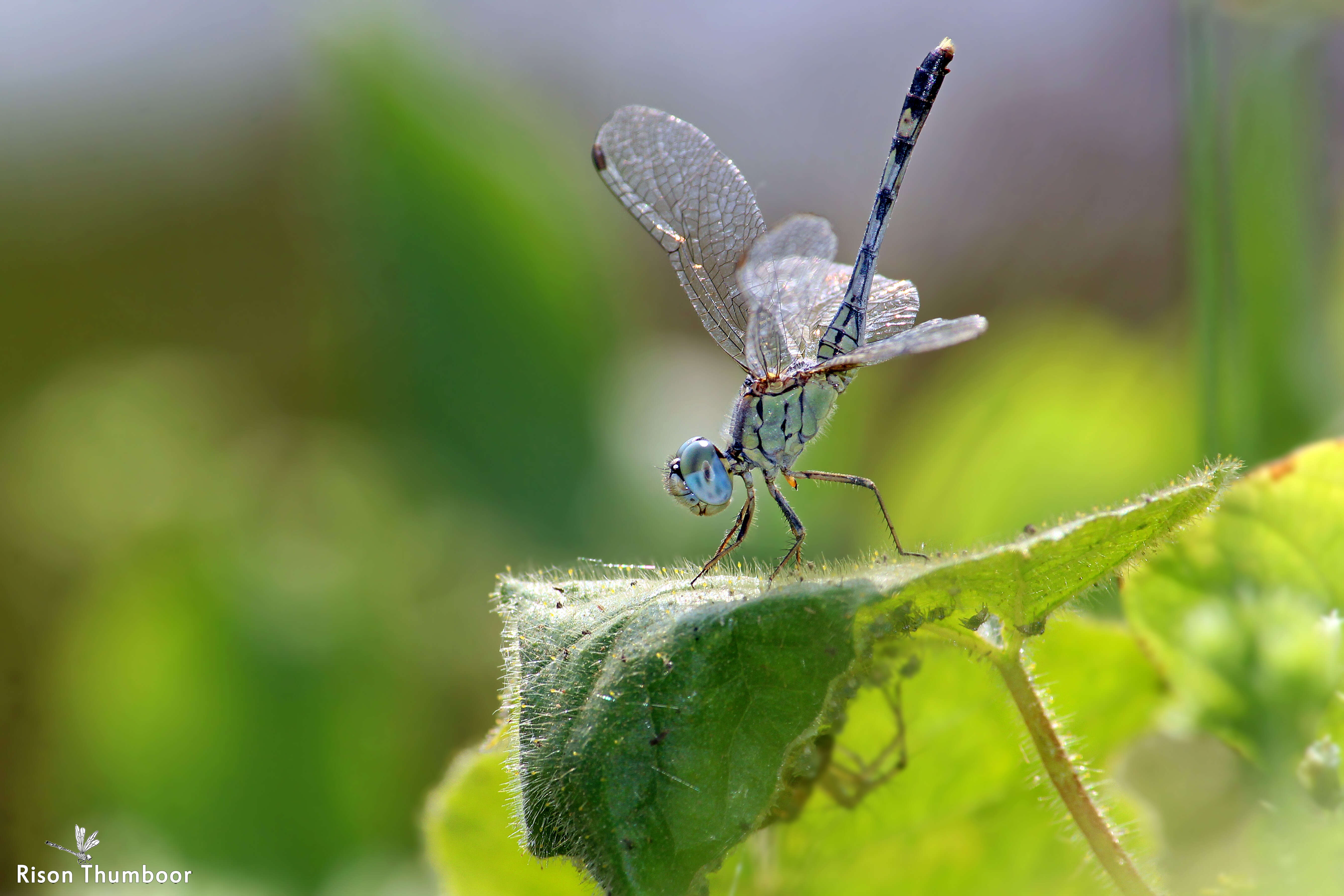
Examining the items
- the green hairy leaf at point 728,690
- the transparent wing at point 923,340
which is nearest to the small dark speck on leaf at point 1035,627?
the green hairy leaf at point 728,690

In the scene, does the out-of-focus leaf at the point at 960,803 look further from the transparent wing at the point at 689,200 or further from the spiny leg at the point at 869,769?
the transparent wing at the point at 689,200

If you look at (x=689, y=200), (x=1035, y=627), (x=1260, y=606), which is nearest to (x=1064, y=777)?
(x=1035, y=627)

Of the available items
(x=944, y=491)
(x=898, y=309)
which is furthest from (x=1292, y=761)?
(x=944, y=491)

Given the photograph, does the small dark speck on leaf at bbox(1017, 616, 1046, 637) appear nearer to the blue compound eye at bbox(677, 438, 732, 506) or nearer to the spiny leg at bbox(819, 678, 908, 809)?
the spiny leg at bbox(819, 678, 908, 809)

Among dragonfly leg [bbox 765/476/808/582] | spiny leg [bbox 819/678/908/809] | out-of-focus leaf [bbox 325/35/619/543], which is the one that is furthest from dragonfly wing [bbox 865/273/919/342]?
out-of-focus leaf [bbox 325/35/619/543]

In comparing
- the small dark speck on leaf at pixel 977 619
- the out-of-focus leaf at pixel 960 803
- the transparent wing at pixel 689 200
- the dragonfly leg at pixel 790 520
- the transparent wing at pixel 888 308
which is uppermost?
the transparent wing at pixel 689 200

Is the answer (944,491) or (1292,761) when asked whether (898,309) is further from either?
(1292,761)

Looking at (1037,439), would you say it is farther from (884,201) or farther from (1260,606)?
(1260,606)
